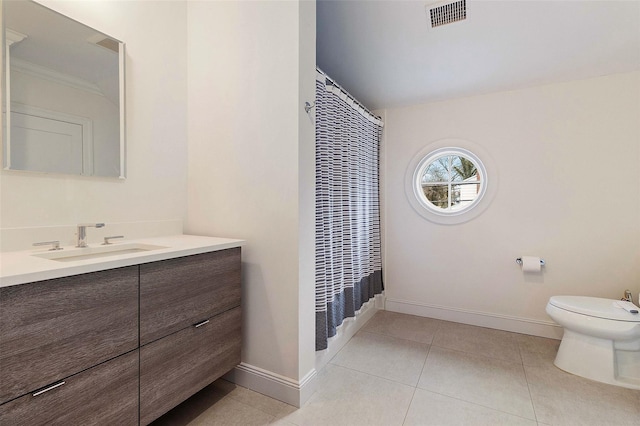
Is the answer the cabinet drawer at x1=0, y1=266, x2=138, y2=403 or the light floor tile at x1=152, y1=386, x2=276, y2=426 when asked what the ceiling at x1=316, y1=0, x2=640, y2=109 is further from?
the light floor tile at x1=152, y1=386, x2=276, y2=426

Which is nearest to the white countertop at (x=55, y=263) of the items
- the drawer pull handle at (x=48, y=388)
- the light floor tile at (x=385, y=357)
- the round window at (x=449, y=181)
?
the drawer pull handle at (x=48, y=388)

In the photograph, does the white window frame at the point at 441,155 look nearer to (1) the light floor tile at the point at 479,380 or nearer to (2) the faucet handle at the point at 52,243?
(1) the light floor tile at the point at 479,380

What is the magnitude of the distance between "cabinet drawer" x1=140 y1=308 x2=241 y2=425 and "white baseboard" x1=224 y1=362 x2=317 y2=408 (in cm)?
15

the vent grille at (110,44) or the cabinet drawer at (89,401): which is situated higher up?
the vent grille at (110,44)

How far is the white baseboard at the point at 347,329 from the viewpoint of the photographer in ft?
6.50

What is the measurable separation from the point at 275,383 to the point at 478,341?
68.9 inches

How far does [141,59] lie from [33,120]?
26.8 inches

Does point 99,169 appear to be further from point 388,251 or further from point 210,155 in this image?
point 388,251

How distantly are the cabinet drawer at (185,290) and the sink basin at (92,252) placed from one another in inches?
8.5

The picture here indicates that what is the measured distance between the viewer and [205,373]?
145cm

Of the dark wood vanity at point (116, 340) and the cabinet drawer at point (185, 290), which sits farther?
the cabinet drawer at point (185, 290)

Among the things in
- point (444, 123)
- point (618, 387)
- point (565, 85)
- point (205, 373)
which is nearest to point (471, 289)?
point (618, 387)

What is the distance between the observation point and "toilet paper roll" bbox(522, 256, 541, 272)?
8.05ft

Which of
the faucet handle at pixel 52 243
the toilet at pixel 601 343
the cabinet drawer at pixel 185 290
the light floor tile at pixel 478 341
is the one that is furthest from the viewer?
the light floor tile at pixel 478 341
